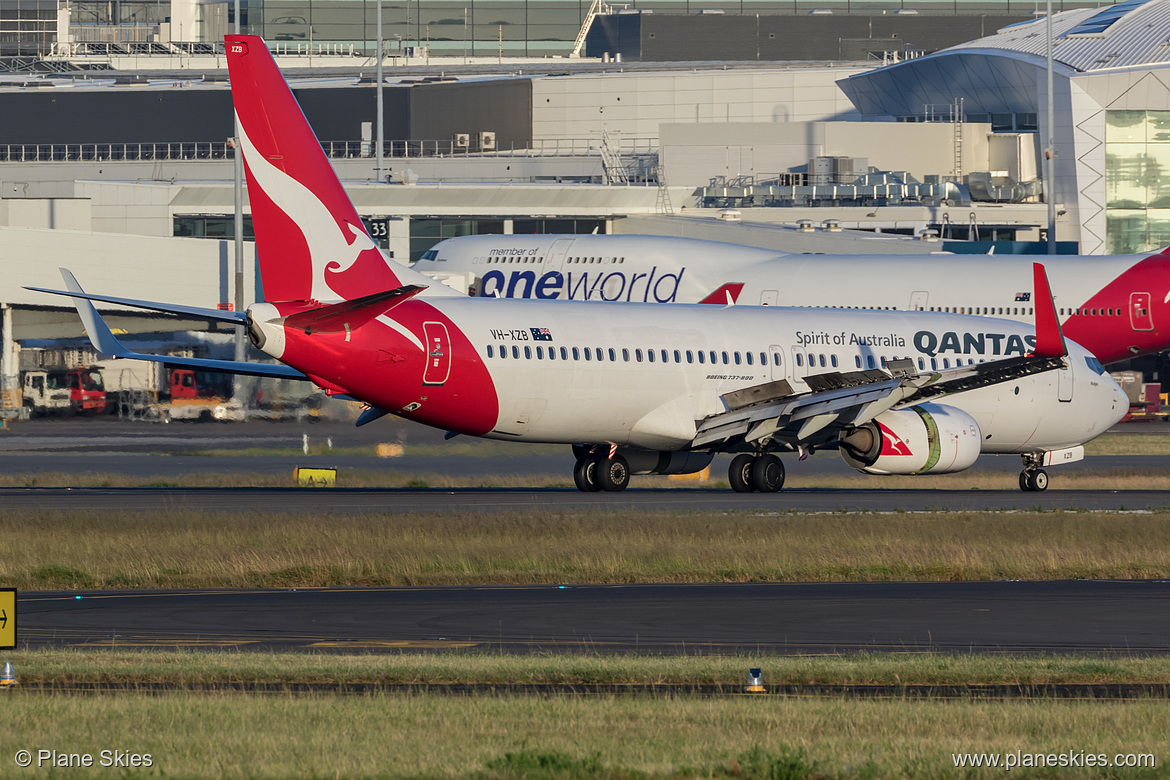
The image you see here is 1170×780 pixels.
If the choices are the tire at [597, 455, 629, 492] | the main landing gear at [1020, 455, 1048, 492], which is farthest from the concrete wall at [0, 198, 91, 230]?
the main landing gear at [1020, 455, 1048, 492]

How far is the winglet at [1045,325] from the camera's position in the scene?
35.4m

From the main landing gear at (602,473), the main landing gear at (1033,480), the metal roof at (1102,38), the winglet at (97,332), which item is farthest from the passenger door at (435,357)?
the metal roof at (1102,38)

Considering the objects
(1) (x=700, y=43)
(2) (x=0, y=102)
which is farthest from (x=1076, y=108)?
(2) (x=0, y=102)

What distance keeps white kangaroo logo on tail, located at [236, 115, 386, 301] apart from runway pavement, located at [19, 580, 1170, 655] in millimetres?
10717

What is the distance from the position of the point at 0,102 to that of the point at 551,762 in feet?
361

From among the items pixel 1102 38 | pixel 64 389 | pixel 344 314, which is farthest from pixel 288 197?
pixel 1102 38

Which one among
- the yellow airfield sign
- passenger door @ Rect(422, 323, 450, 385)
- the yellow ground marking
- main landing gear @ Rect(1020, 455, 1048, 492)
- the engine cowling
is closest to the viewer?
the yellow airfield sign

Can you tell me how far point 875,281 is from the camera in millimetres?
61031

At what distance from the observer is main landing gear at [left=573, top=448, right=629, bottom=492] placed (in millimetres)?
37312

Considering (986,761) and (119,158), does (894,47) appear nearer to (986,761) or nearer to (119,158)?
(119,158)

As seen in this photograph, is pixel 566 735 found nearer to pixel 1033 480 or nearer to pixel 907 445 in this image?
pixel 907 445

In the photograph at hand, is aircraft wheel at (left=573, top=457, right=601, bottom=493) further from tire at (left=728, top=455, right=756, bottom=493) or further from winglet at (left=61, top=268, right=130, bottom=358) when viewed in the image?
winglet at (left=61, top=268, right=130, bottom=358)

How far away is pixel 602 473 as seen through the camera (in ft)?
123

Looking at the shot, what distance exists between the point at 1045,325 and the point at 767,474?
671 centimetres
